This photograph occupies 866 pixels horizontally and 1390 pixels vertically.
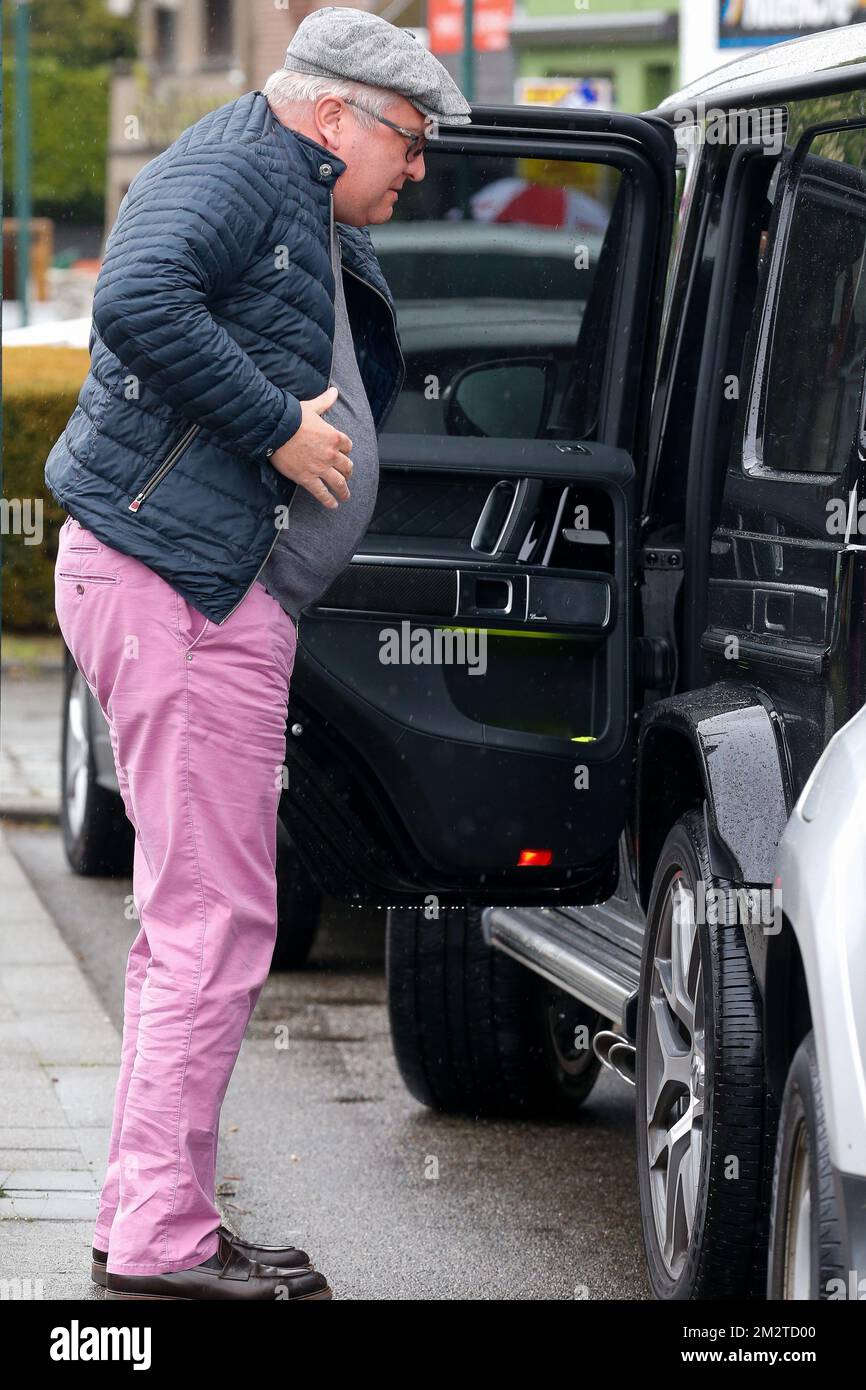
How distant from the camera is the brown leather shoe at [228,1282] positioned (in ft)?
11.7

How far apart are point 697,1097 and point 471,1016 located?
146cm

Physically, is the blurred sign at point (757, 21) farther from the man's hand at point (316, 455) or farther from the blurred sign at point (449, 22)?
the blurred sign at point (449, 22)

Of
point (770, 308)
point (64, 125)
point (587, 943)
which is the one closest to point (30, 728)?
point (587, 943)

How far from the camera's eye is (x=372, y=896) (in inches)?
173

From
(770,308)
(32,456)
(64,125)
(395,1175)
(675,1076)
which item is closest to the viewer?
(675,1076)

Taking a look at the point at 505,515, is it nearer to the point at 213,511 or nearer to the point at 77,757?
the point at 213,511

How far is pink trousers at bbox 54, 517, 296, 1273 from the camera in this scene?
3531 mm

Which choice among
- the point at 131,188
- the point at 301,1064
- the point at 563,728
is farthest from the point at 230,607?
the point at 301,1064

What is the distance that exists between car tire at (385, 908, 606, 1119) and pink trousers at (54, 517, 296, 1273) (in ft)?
4.60

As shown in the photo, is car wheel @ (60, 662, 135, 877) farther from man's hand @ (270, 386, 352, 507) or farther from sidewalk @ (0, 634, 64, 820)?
man's hand @ (270, 386, 352, 507)

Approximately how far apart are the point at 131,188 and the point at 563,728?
137 cm

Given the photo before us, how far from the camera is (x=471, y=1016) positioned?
5.02 meters

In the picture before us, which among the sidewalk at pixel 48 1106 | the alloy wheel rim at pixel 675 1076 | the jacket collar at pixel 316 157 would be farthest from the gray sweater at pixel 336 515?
the sidewalk at pixel 48 1106
